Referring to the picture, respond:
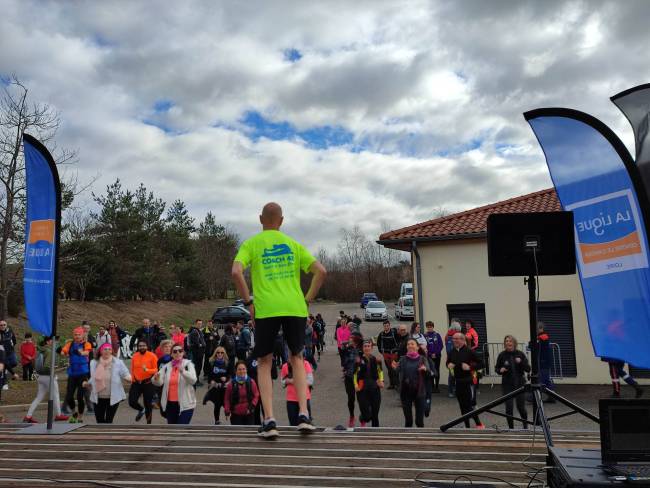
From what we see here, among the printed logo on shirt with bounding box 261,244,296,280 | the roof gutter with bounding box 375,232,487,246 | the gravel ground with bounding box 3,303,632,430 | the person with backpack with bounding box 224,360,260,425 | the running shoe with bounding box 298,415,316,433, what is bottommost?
the gravel ground with bounding box 3,303,632,430

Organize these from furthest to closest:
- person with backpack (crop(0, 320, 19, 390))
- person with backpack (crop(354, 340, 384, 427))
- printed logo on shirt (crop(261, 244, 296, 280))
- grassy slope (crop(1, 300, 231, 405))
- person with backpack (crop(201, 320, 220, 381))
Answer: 1. person with backpack (crop(201, 320, 220, 381))
2. grassy slope (crop(1, 300, 231, 405))
3. person with backpack (crop(0, 320, 19, 390))
4. person with backpack (crop(354, 340, 384, 427))
5. printed logo on shirt (crop(261, 244, 296, 280))

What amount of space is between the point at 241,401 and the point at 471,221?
12.2 meters

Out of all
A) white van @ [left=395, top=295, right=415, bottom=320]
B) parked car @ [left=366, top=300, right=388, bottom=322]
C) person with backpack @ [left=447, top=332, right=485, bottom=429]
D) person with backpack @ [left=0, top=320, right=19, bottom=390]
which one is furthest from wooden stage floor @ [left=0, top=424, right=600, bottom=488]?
parked car @ [left=366, top=300, right=388, bottom=322]

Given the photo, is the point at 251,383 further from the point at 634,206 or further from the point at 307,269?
the point at 634,206

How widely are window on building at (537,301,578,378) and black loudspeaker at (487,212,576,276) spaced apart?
12.6m

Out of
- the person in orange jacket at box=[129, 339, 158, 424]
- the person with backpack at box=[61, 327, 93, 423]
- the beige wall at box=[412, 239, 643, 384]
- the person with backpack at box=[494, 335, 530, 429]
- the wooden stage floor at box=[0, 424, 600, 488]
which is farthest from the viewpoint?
the beige wall at box=[412, 239, 643, 384]

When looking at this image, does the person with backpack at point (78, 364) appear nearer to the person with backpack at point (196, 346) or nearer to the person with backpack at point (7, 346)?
the person with backpack at point (7, 346)

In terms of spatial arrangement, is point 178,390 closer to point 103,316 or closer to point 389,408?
point 389,408

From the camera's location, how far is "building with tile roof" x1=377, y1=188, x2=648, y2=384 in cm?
1655

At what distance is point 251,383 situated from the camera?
8.95m

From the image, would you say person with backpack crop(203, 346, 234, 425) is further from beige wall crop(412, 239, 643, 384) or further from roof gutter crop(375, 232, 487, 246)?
beige wall crop(412, 239, 643, 384)

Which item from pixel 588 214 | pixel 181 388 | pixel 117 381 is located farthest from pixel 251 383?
pixel 588 214

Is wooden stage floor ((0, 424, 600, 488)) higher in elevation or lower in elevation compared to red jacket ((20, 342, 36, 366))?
lower

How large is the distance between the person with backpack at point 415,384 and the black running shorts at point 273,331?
524 centimetres
